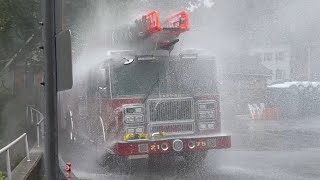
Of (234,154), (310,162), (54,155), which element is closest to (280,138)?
(234,154)

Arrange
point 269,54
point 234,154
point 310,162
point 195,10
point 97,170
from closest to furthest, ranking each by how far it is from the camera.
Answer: point 97,170 < point 310,162 < point 234,154 < point 195,10 < point 269,54

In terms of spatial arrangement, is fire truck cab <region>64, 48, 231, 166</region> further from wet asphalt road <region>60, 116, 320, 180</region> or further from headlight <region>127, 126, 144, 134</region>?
wet asphalt road <region>60, 116, 320, 180</region>

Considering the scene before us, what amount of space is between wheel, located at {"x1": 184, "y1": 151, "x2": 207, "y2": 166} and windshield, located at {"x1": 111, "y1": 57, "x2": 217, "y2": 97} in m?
1.35

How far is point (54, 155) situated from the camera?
11.8ft

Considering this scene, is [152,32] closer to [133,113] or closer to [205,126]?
[133,113]

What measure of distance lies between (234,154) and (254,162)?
55.7 inches

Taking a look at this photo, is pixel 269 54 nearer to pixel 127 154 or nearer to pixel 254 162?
pixel 254 162

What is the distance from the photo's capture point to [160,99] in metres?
9.27

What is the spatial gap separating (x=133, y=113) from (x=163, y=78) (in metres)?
0.84

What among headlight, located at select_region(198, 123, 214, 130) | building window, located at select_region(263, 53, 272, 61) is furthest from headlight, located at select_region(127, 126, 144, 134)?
building window, located at select_region(263, 53, 272, 61)

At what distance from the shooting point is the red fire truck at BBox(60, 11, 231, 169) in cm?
907

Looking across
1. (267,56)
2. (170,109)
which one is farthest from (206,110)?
(267,56)

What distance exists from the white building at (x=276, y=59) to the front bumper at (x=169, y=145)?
523 inches

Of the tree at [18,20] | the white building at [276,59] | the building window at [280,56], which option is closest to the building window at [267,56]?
the white building at [276,59]
